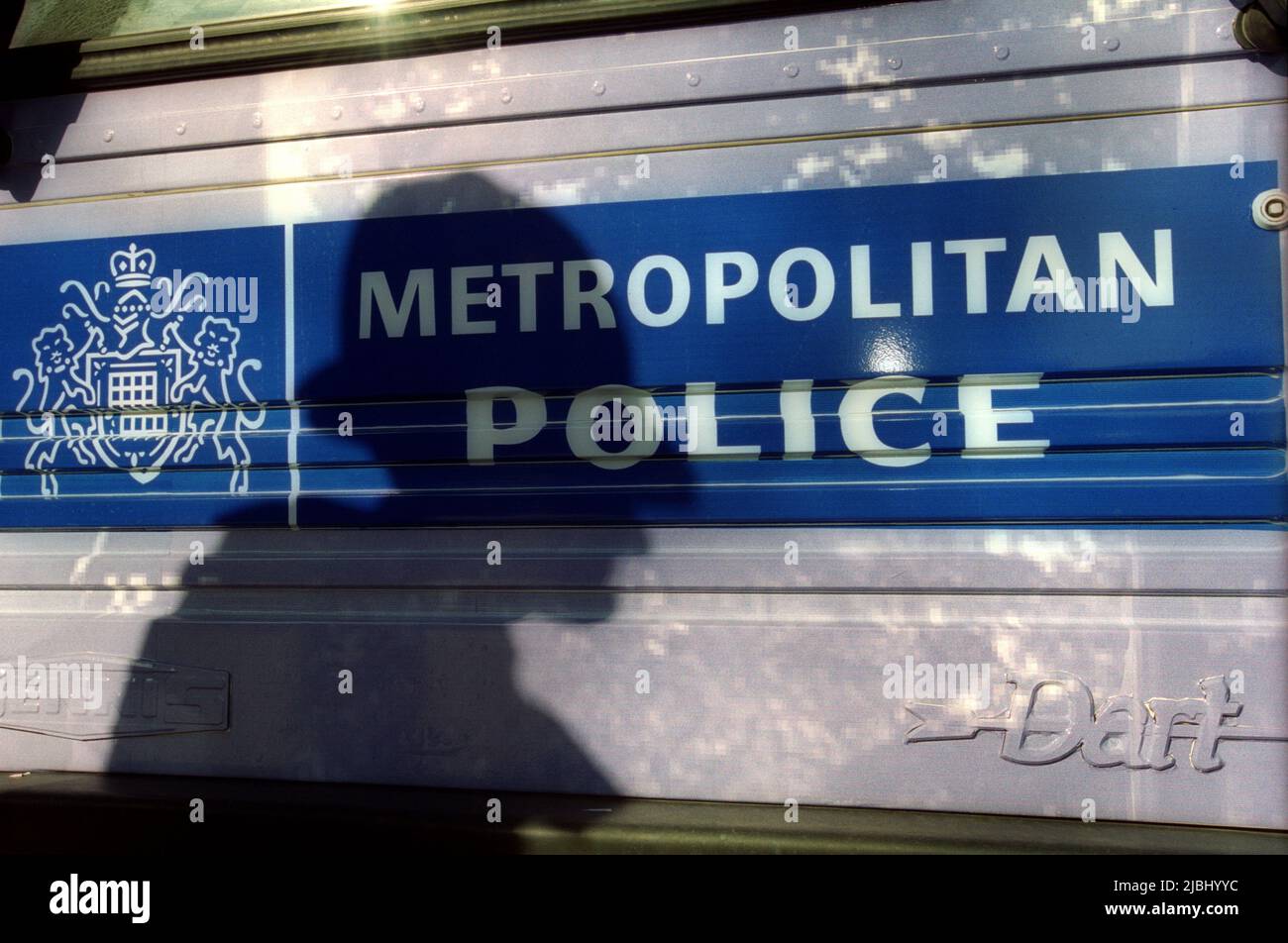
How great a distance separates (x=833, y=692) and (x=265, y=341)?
1497 millimetres

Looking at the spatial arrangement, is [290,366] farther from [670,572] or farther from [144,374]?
[670,572]

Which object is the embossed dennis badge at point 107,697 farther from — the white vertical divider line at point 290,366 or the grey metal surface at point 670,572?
the white vertical divider line at point 290,366

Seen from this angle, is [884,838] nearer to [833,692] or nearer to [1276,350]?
[833,692]

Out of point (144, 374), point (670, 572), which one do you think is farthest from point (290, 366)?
point (670, 572)

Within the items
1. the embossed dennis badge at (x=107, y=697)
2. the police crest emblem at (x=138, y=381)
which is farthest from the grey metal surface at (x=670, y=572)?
the police crest emblem at (x=138, y=381)

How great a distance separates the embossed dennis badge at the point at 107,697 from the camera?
2234 millimetres

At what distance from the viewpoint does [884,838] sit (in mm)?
1874

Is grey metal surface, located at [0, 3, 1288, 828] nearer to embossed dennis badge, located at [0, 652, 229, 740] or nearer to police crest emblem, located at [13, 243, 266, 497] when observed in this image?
embossed dennis badge, located at [0, 652, 229, 740]

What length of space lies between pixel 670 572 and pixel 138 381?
1351 mm

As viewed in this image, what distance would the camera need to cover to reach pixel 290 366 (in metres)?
2.23
